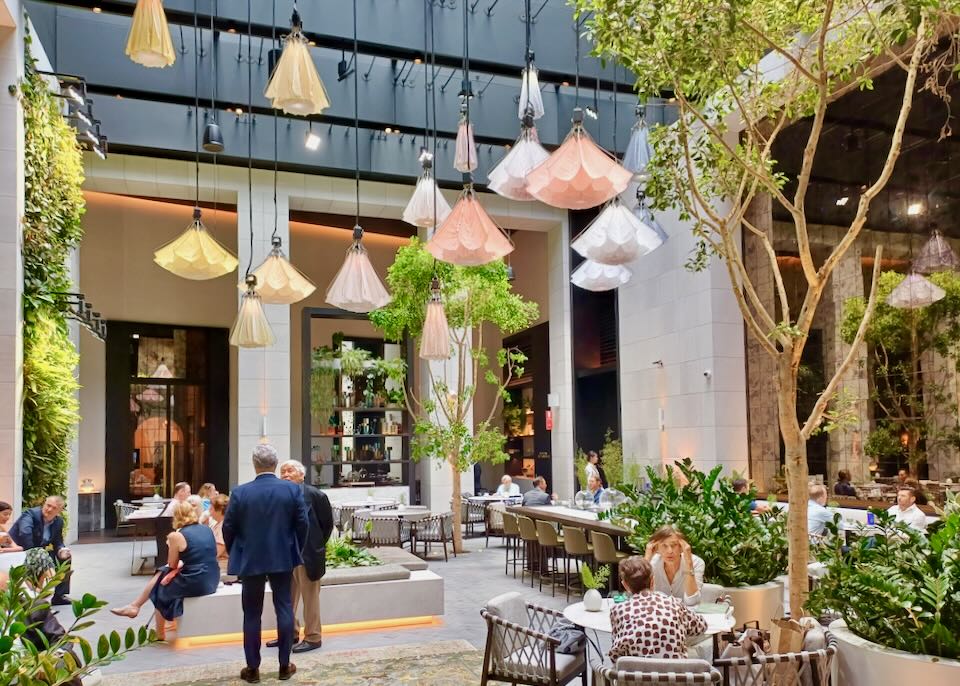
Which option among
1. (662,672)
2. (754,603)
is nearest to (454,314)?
(754,603)

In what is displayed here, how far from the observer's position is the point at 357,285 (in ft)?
28.7

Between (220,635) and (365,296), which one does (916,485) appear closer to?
(365,296)

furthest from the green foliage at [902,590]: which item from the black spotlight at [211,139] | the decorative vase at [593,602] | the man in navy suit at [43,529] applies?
the black spotlight at [211,139]

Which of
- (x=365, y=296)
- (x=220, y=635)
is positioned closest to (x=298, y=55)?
(x=365, y=296)

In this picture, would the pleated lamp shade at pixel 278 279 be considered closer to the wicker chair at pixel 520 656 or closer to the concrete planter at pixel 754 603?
the wicker chair at pixel 520 656

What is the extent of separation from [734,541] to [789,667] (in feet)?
7.70

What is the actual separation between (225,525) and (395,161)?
11.2 m

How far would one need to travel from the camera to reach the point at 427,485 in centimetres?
1711

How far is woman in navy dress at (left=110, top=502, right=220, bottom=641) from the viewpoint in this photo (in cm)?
699

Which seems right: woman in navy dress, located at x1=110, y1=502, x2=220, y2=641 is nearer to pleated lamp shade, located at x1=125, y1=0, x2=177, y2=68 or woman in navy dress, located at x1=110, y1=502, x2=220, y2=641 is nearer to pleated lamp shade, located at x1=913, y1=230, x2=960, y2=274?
pleated lamp shade, located at x1=125, y1=0, x2=177, y2=68

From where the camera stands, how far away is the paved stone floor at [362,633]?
680 cm

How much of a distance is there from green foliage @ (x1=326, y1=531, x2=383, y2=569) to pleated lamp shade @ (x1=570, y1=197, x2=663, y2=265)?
11.9 ft

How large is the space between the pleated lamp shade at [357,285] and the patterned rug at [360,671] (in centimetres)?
347

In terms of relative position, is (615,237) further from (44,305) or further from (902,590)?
(44,305)
